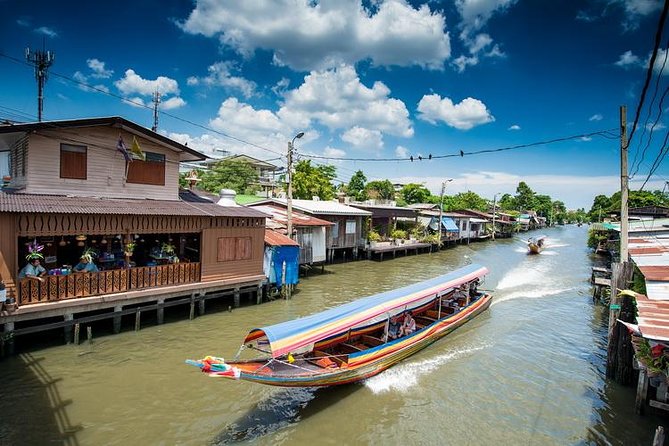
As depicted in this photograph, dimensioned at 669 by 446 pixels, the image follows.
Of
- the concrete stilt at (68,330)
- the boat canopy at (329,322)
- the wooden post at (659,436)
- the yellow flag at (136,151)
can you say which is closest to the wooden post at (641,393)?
the wooden post at (659,436)

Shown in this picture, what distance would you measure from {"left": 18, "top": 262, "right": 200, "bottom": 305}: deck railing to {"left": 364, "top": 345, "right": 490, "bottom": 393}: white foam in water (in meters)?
8.26

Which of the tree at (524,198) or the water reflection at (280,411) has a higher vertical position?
the tree at (524,198)

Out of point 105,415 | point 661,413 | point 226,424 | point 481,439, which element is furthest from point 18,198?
point 661,413

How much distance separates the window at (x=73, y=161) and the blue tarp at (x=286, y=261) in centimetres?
816

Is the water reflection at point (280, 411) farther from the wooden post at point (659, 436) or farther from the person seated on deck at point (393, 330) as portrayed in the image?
the wooden post at point (659, 436)

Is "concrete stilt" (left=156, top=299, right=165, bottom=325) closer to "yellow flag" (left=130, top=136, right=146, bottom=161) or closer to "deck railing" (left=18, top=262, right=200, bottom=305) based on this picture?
"deck railing" (left=18, top=262, right=200, bottom=305)

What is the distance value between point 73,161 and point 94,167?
68 cm

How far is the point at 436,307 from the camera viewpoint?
52.1 feet

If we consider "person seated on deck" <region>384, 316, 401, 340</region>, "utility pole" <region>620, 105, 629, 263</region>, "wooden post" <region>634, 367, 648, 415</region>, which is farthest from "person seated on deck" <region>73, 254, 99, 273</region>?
"utility pole" <region>620, 105, 629, 263</region>

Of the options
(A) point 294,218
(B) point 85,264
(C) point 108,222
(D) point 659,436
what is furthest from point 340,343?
(A) point 294,218

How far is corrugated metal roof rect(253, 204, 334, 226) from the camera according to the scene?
73.7 feet

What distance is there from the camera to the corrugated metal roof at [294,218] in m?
22.5

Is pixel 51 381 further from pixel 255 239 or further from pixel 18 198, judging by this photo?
pixel 255 239

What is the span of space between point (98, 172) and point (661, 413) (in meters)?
18.7
